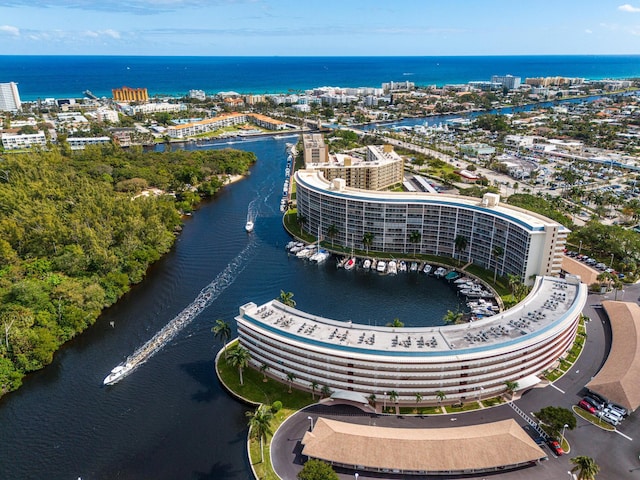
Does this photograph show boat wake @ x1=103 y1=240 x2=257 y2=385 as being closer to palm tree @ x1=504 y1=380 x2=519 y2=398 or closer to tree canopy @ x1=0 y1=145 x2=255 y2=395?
tree canopy @ x1=0 y1=145 x2=255 y2=395

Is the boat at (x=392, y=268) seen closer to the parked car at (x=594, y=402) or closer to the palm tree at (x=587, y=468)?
the parked car at (x=594, y=402)

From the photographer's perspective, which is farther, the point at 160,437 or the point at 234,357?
the point at 234,357

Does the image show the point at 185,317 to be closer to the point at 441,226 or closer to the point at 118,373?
the point at 118,373

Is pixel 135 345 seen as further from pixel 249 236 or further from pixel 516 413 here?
pixel 516 413

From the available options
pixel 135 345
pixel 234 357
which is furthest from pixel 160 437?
pixel 135 345

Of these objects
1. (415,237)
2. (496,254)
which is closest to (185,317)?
(415,237)

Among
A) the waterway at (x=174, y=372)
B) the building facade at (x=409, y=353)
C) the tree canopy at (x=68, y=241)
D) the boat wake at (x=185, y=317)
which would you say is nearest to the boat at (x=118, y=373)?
the boat wake at (x=185, y=317)
